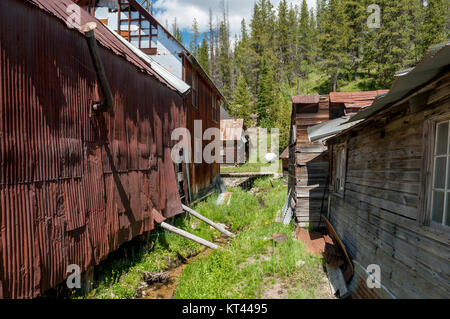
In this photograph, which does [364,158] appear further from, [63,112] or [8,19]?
[8,19]

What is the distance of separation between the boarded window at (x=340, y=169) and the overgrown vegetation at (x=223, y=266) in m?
2.06

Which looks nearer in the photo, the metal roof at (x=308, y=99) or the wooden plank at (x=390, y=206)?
the wooden plank at (x=390, y=206)

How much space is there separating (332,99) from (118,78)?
22.9 feet

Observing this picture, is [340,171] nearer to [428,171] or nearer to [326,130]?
[326,130]

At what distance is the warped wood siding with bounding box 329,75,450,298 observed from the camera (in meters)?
2.91

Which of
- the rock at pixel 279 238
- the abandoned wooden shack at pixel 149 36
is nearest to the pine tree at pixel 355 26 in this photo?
the abandoned wooden shack at pixel 149 36

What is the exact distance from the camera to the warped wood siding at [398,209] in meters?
2.91

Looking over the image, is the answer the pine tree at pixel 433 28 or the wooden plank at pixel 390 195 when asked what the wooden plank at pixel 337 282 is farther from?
the pine tree at pixel 433 28

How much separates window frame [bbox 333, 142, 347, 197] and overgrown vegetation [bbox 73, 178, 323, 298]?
1.97 m

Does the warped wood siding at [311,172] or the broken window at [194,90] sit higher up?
the broken window at [194,90]

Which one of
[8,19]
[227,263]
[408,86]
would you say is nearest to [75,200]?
[8,19]

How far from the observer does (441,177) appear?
301cm

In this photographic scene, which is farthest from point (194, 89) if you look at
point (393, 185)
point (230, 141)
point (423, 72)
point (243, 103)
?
point (243, 103)

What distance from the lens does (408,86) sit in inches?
121
